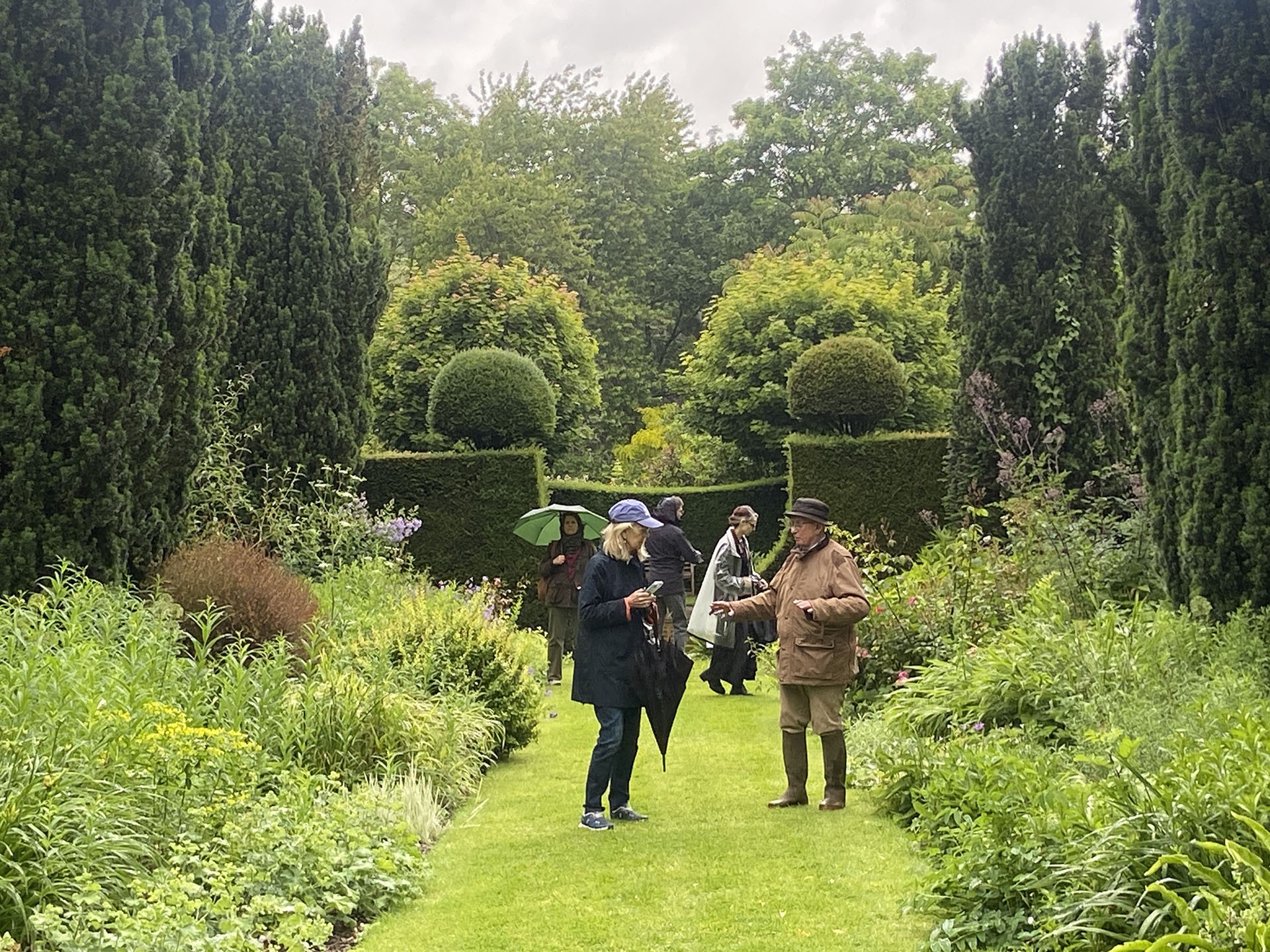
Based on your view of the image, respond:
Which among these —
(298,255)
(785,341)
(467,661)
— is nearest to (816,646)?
(467,661)

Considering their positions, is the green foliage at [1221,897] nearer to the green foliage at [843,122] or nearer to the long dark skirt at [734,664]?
the long dark skirt at [734,664]

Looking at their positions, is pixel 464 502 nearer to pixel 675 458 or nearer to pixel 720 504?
pixel 720 504

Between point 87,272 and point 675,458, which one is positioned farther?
point 675,458

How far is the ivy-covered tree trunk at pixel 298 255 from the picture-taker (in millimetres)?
14109

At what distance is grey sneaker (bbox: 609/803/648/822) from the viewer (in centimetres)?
665

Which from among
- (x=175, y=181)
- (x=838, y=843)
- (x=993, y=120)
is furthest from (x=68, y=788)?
(x=993, y=120)

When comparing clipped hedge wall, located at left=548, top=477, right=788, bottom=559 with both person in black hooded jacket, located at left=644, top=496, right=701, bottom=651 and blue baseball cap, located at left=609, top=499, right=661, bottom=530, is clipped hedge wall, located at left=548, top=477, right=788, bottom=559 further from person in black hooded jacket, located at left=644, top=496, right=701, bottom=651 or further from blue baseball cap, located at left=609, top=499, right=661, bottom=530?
blue baseball cap, located at left=609, top=499, right=661, bottom=530

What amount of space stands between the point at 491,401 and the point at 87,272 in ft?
30.5

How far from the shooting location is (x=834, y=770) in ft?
22.1

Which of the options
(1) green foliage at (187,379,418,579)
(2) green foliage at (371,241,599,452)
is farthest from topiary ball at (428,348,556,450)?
(2) green foliage at (371,241,599,452)

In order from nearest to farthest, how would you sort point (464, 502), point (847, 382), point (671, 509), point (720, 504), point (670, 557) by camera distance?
point (670, 557) → point (671, 509) → point (464, 502) → point (847, 382) → point (720, 504)

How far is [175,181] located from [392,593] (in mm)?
4303

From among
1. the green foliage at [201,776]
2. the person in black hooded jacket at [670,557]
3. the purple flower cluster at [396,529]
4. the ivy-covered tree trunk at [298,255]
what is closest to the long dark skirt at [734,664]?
the person in black hooded jacket at [670,557]

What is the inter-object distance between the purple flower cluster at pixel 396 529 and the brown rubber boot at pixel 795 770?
7.69 meters
